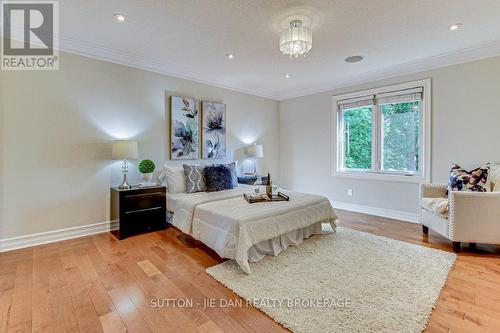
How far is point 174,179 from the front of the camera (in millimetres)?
3766

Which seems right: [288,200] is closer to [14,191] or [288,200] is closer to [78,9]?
[78,9]

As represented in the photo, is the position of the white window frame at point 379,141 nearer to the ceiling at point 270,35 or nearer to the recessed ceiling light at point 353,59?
the ceiling at point 270,35

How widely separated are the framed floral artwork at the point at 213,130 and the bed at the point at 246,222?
1330mm

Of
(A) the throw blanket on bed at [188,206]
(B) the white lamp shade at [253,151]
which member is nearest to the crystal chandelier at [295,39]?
(A) the throw blanket on bed at [188,206]

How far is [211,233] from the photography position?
2625 millimetres

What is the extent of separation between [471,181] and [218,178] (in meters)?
3.40

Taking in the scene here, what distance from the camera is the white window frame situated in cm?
382

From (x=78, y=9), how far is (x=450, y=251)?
4.75 meters

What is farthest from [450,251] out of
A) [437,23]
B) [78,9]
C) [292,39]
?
[78,9]

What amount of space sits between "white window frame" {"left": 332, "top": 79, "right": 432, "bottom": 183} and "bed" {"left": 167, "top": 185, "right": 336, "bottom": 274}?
168 cm

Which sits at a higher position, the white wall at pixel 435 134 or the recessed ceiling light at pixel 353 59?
the recessed ceiling light at pixel 353 59

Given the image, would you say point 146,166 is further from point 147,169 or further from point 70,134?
point 70,134

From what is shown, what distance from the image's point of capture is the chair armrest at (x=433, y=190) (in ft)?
11.0

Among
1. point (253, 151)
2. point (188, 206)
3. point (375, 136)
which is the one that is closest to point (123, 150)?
point (188, 206)
